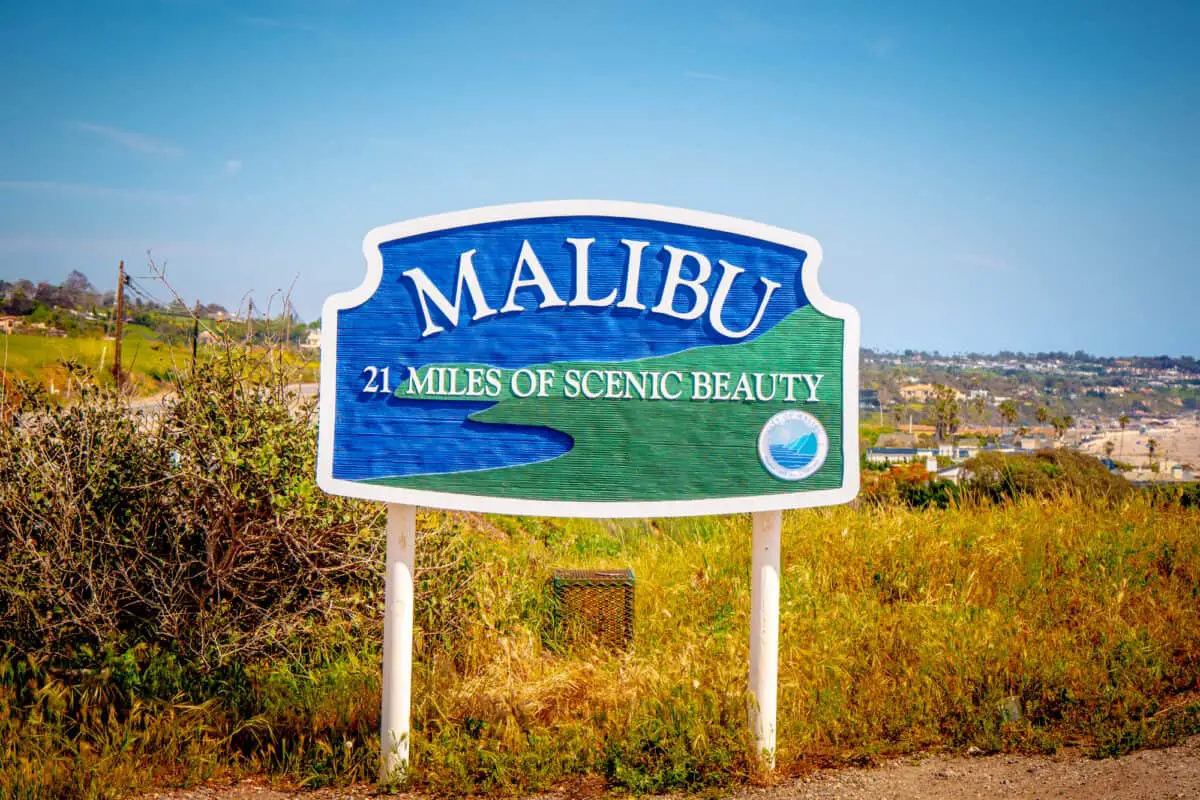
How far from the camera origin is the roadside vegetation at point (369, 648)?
4.31 meters

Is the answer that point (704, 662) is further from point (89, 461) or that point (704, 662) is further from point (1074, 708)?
point (89, 461)

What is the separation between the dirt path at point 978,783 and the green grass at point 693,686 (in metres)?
0.11

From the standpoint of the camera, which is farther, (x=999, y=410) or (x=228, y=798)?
(x=999, y=410)

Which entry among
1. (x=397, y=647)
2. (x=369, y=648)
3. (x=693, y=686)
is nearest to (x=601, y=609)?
(x=693, y=686)

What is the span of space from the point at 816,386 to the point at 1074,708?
83.5 inches

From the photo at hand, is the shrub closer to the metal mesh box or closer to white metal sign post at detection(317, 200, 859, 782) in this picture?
the metal mesh box

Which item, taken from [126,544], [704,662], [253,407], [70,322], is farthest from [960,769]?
[70,322]

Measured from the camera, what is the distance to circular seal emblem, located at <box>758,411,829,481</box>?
438cm

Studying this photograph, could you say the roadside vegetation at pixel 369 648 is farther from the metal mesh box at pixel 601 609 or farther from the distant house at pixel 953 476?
the distant house at pixel 953 476

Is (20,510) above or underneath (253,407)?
underneath

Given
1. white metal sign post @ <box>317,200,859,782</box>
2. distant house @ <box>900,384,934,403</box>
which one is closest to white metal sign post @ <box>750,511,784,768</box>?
white metal sign post @ <box>317,200,859,782</box>

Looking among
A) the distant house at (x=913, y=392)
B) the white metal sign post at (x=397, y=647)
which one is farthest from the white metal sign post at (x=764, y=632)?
the distant house at (x=913, y=392)

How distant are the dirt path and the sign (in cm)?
121

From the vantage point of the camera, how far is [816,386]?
4.40 m
